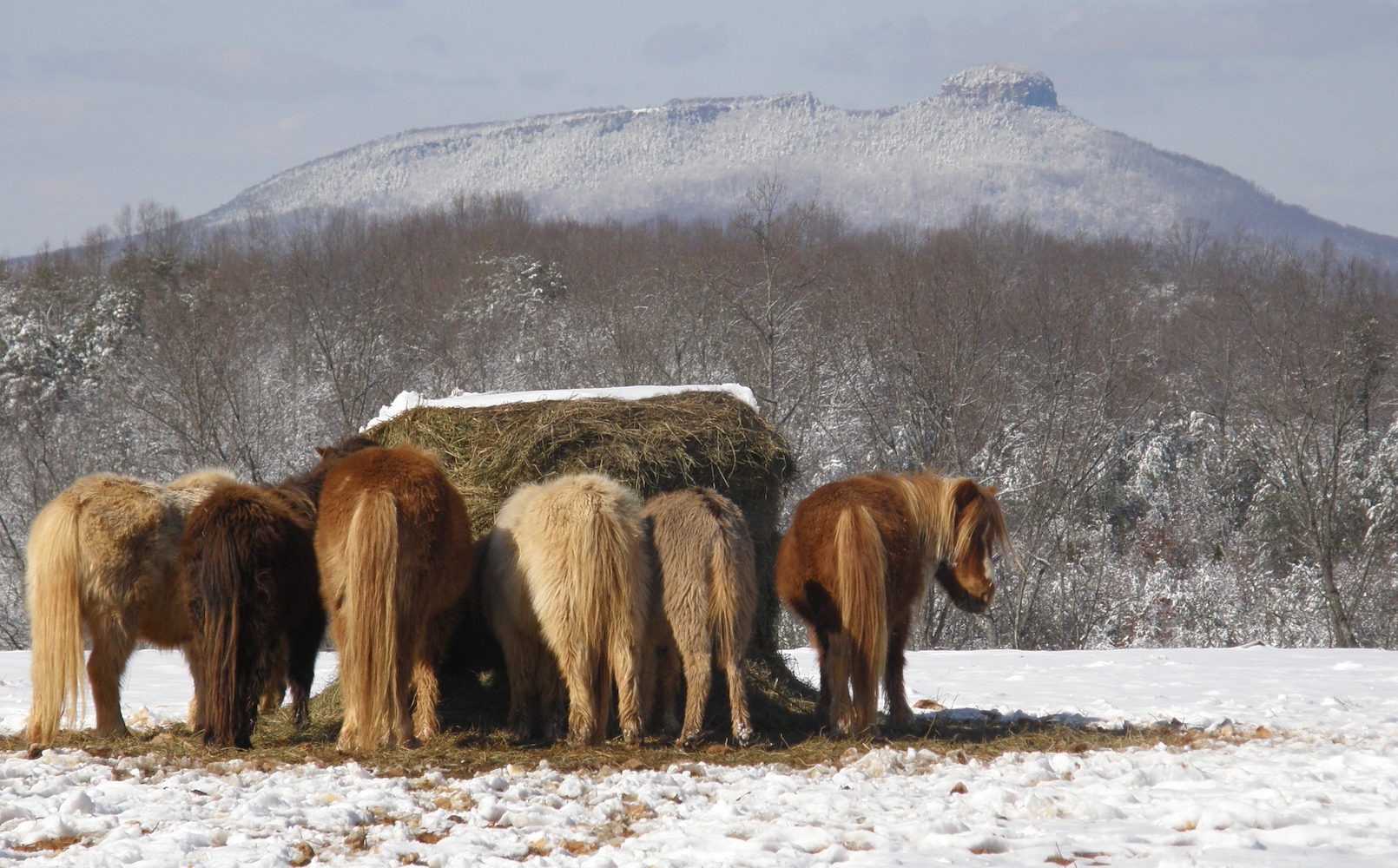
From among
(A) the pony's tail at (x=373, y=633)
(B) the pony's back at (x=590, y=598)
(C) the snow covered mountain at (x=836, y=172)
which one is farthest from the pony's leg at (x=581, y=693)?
(C) the snow covered mountain at (x=836, y=172)

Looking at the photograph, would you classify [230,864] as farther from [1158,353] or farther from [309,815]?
[1158,353]

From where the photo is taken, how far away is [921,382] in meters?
31.9

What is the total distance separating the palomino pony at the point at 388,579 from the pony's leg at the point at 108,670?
1357 millimetres

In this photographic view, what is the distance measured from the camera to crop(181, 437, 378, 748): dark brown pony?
6.43 metres

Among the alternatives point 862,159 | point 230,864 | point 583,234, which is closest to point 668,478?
point 230,864

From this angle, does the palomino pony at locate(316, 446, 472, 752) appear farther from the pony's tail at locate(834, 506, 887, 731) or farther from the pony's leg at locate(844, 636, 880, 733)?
the pony's leg at locate(844, 636, 880, 733)

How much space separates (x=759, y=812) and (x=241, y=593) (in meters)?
3.35

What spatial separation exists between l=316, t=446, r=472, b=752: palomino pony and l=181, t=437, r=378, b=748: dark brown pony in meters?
0.26

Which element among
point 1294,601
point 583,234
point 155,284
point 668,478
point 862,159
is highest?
point 862,159

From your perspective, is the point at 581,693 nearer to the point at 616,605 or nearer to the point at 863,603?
the point at 616,605

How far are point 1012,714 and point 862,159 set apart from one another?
17210cm

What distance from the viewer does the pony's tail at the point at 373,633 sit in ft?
20.8

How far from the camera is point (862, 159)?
568 ft

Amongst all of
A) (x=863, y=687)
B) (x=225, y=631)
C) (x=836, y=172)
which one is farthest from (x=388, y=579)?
(x=836, y=172)
